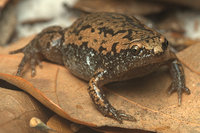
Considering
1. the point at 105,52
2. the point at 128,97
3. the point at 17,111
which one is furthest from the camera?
the point at 105,52

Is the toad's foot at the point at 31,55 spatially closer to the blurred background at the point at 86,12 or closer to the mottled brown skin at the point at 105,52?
the mottled brown skin at the point at 105,52

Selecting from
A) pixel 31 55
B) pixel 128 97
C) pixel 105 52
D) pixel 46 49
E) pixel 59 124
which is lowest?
pixel 59 124

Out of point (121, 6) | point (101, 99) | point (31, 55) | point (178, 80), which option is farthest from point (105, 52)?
point (121, 6)

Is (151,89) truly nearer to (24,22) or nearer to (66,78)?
(66,78)

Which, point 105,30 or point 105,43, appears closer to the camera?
point 105,43

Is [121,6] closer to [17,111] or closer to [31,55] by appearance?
[31,55]

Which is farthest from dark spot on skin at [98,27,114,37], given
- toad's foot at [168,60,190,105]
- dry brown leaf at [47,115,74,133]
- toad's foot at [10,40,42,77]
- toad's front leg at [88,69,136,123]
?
dry brown leaf at [47,115,74,133]

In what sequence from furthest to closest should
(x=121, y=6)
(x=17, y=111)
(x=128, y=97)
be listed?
(x=121, y=6), (x=128, y=97), (x=17, y=111)
